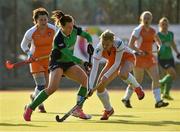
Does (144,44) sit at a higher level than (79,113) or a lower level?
higher

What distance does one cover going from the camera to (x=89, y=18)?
30859 mm

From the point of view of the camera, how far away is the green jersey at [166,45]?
18.0 meters

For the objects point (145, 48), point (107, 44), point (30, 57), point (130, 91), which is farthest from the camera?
point (130, 91)

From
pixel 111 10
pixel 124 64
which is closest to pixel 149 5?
pixel 111 10

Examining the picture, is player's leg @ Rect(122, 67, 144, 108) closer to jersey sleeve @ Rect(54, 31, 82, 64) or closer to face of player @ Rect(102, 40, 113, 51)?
face of player @ Rect(102, 40, 113, 51)

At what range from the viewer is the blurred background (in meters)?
29.0

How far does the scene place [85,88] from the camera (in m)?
12.9

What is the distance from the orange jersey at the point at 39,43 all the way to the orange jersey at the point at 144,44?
1837mm

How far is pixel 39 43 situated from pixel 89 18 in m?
16.3

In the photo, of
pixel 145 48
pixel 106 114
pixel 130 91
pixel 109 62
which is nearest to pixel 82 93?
pixel 106 114

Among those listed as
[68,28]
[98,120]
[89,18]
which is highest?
[68,28]

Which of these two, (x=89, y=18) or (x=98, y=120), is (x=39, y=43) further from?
(x=89, y=18)

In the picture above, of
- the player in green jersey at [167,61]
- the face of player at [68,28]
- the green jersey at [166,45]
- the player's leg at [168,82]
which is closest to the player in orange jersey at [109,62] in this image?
the face of player at [68,28]

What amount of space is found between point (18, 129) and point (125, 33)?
1766 centimetres
